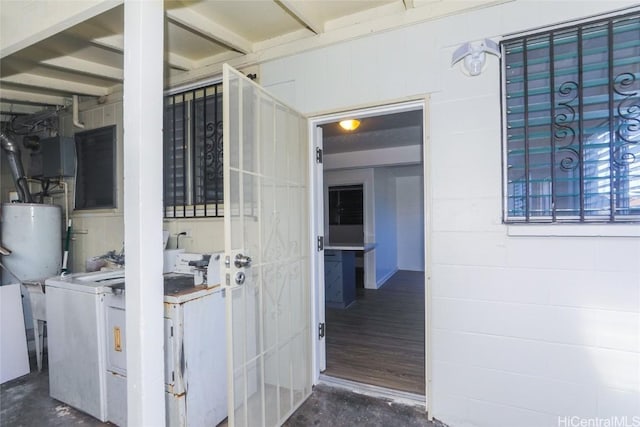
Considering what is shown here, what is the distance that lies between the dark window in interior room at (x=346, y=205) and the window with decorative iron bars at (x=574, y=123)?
4327mm

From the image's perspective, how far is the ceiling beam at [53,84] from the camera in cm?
288

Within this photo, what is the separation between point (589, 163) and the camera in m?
1.72

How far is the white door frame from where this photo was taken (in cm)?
204

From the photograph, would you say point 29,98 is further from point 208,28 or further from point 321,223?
point 321,223

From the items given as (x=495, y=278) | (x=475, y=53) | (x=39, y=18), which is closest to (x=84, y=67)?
(x=39, y=18)

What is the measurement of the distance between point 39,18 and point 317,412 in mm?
2965

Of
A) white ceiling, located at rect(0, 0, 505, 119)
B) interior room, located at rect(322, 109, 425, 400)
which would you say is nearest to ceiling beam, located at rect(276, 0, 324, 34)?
white ceiling, located at rect(0, 0, 505, 119)

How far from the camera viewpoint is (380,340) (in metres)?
3.35

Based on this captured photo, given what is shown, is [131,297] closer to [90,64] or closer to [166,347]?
[166,347]

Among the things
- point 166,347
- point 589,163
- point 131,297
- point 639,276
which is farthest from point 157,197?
point 639,276

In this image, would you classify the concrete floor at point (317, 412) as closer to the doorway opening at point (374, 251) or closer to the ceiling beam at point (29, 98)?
the doorway opening at point (374, 251)

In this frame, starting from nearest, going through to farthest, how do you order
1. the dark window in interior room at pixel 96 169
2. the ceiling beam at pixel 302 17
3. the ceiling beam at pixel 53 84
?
the ceiling beam at pixel 302 17, the ceiling beam at pixel 53 84, the dark window in interior room at pixel 96 169

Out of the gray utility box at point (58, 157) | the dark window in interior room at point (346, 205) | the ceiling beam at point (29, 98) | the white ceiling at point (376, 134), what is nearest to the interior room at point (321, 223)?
the ceiling beam at point (29, 98)

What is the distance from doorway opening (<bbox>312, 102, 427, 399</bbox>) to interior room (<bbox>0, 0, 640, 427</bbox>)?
0.09 m
